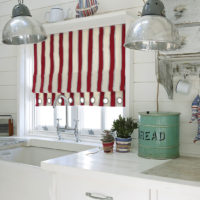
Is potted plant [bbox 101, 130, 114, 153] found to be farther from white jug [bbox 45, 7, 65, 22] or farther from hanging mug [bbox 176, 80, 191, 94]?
white jug [bbox 45, 7, 65, 22]

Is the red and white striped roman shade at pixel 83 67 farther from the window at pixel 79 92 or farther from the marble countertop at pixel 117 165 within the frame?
the marble countertop at pixel 117 165

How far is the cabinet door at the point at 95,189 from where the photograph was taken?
1642 mm

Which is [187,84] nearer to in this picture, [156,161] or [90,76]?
[156,161]

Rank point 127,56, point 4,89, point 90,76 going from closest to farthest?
point 127,56
point 90,76
point 4,89

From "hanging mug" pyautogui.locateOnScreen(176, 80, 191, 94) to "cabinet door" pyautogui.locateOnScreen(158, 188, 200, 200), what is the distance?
835 mm

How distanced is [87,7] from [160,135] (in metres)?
1.24

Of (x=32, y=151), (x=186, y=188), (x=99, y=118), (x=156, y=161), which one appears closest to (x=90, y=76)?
(x=99, y=118)

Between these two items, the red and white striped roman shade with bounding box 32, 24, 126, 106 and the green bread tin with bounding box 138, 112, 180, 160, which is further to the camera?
the red and white striped roman shade with bounding box 32, 24, 126, 106

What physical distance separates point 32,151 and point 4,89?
2.63 feet

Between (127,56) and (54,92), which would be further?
(54,92)

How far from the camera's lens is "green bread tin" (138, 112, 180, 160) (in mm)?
Answer: 2023

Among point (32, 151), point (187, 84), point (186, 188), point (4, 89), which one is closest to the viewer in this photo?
point (186, 188)

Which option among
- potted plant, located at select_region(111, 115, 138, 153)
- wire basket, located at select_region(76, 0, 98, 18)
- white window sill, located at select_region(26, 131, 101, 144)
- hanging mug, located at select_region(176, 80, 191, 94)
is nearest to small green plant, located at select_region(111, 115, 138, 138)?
potted plant, located at select_region(111, 115, 138, 153)

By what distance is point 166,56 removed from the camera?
1990mm
